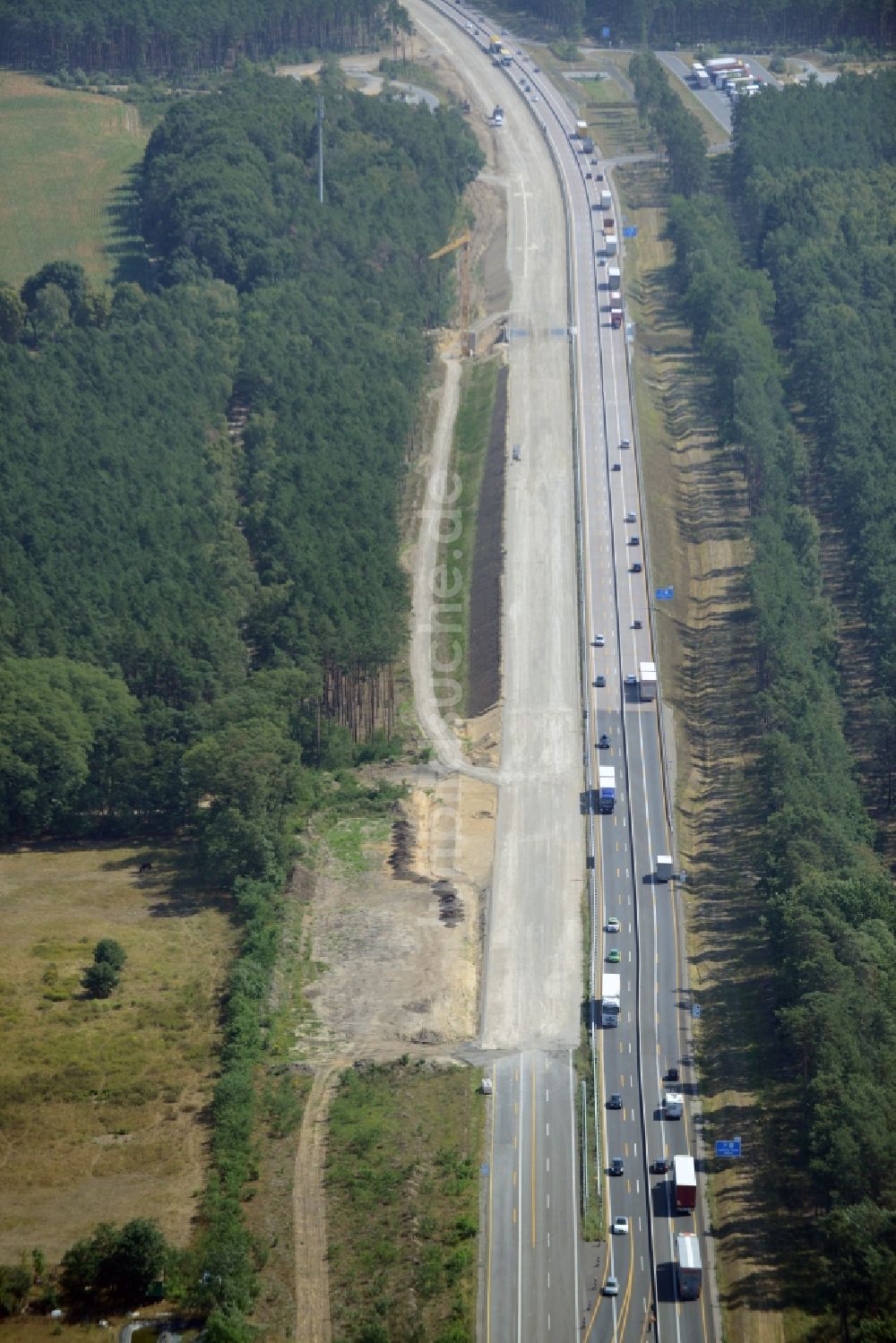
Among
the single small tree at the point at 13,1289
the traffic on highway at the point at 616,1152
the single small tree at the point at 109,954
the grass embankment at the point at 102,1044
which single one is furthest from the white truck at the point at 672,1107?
the single small tree at the point at 13,1289

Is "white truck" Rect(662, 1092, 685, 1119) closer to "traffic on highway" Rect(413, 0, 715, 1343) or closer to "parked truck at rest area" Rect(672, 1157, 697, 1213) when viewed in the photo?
"traffic on highway" Rect(413, 0, 715, 1343)

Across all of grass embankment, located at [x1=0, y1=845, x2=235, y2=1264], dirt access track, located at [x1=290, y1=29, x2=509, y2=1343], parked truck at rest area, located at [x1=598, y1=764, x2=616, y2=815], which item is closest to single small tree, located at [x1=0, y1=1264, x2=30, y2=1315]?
grass embankment, located at [x1=0, y1=845, x2=235, y2=1264]

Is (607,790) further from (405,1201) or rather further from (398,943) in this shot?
(405,1201)

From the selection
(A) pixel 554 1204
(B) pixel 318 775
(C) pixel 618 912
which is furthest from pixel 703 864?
(A) pixel 554 1204

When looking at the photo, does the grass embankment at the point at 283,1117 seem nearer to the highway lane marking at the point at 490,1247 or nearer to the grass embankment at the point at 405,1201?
the grass embankment at the point at 405,1201

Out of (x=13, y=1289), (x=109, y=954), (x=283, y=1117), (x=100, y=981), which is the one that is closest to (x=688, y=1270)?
(x=283, y=1117)

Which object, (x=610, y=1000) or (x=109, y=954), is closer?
(x=610, y=1000)
